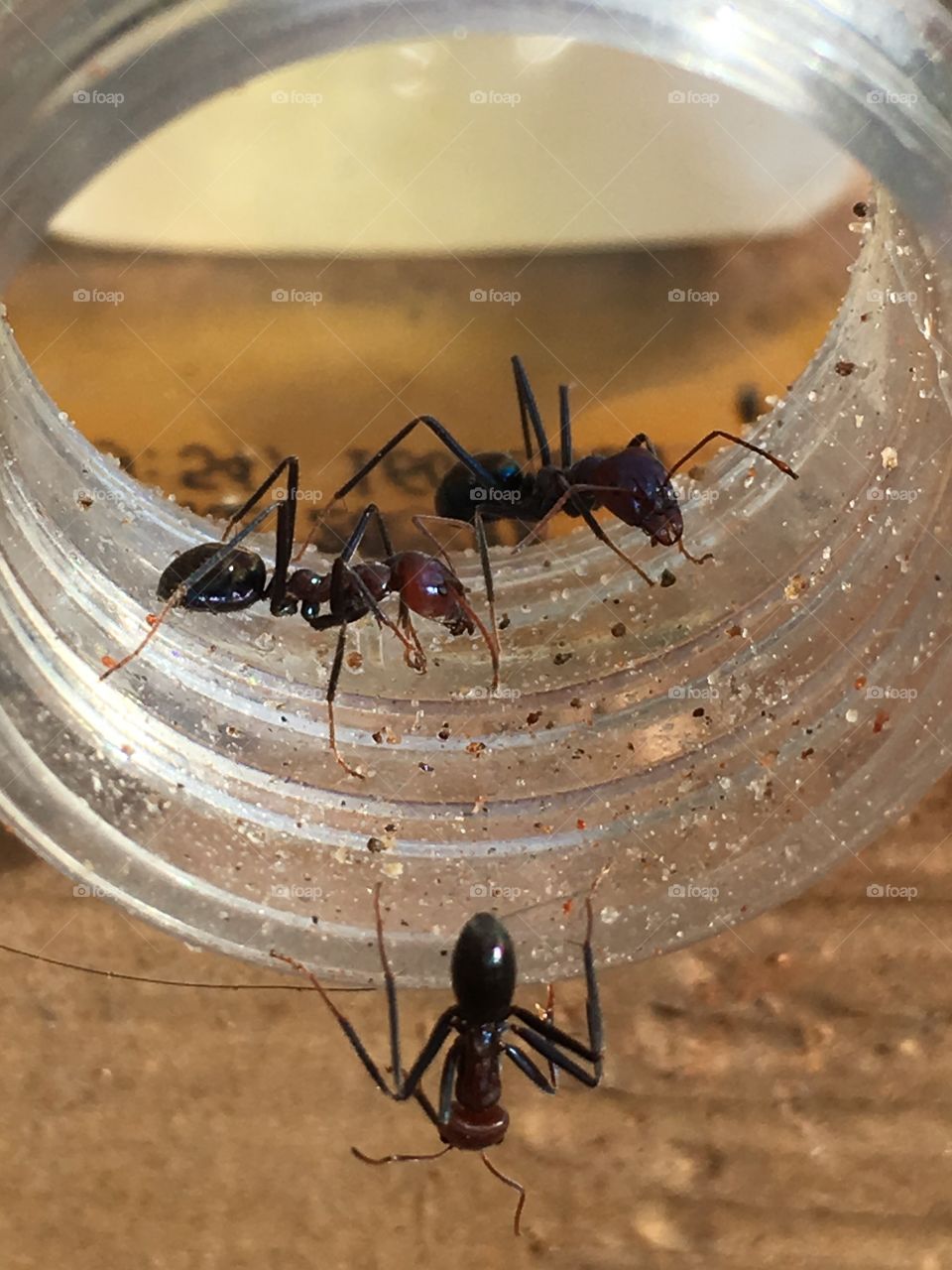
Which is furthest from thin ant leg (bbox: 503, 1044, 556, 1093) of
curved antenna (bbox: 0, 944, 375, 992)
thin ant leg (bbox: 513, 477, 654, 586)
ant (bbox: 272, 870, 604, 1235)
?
thin ant leg (bbox: 513, 477, 654, 586)

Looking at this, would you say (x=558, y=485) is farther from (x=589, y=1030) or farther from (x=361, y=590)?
(x=589, y=1030)

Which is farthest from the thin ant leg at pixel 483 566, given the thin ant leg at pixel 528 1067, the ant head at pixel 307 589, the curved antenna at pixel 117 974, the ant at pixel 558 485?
the curved antenna at pixel 117 974

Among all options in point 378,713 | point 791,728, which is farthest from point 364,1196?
point 791,728

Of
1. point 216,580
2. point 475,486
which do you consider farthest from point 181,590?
point 475,486

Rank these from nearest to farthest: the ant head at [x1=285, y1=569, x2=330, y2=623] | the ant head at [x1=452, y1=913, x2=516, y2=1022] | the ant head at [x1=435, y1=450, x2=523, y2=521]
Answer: the ant head at [x1=452, y1=913, x2=516, y2=1022]
the ant head at [x1=285, y1=569, x2=330, y2=623]
the ant head at [x1=435, y1=450, x2=523, y2=521]

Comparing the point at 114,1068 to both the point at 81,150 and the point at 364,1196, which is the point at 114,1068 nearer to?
the point at 364,1196

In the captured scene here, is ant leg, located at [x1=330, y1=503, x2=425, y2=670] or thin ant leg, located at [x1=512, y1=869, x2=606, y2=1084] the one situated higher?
ant leg, located at [x1=330, y1=503, x2=425, y2=670]

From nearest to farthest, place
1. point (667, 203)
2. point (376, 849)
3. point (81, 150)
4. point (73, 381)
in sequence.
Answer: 1. point (81, 150)
2. point (376, 849)
3. point (73, 381)
4. point (667, 203)

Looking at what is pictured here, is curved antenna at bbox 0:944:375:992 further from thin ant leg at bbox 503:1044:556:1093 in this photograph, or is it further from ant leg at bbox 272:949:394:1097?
thin ant leg at bbox 503:1044:556:1093
